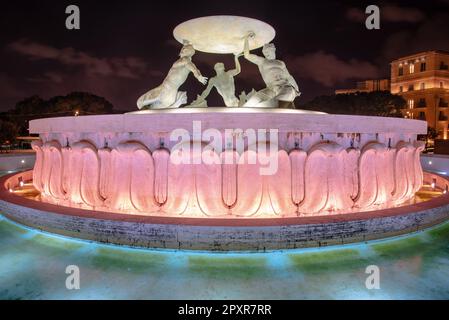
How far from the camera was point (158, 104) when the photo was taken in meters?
8.66

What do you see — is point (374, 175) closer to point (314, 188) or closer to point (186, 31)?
point (314, 188)

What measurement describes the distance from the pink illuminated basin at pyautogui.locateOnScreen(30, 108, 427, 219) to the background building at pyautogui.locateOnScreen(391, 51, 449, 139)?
58764 mm

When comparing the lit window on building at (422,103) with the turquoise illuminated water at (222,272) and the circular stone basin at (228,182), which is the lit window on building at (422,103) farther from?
the turquoise illuminated water at (222,272)

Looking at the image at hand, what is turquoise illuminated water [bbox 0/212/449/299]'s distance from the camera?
12.5ft

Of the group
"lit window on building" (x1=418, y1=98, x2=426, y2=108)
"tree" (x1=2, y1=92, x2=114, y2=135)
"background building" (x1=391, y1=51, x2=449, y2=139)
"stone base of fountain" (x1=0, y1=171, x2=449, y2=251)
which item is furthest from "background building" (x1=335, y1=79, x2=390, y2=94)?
"stone base of fountain" (x1=0, y1=171, x2=449, y2=251)

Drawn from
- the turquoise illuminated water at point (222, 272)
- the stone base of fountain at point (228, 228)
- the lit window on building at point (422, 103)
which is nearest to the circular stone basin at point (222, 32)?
the stone base of fountain at point (228, 228)

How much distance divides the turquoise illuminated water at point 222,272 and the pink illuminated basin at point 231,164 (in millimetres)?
1135

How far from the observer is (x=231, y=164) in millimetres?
5938

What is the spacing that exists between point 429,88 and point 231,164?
65991 mm

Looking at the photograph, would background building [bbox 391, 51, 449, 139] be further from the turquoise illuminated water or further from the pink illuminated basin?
the turquoise illuminated water

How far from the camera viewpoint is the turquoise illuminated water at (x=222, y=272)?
12.5 feet
